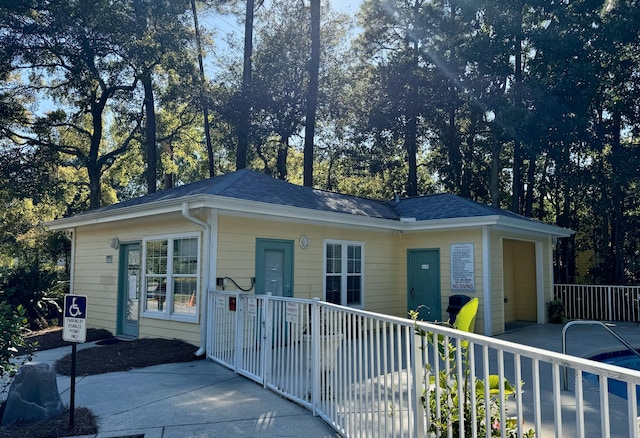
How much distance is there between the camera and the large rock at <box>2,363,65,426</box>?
14.2ft

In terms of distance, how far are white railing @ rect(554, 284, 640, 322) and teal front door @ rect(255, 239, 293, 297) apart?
8.86 metres

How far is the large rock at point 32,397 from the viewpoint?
432 cm

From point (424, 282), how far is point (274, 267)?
400cm

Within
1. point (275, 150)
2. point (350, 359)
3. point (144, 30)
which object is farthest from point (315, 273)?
point (275, 150)

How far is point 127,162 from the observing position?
23.4 m

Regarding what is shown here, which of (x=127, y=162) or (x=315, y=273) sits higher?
(x=127, y=162)

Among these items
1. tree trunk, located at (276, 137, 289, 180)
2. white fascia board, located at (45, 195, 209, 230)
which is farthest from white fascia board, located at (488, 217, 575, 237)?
tree trunk, located at (276, 137, 289, 180)

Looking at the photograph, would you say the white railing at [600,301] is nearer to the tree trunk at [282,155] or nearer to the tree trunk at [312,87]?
the tree trunk at [312,87]

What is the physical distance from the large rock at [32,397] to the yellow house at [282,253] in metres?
3.00

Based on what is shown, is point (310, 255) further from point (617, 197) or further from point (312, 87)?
point (617, 197)

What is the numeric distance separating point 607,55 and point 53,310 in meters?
17.9

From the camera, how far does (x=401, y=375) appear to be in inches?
120

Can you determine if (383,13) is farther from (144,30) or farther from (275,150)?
(144,30)

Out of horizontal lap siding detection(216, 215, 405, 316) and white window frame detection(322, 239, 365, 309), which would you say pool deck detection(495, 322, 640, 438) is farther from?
white window frame detection(322, 239, 365, 309)
